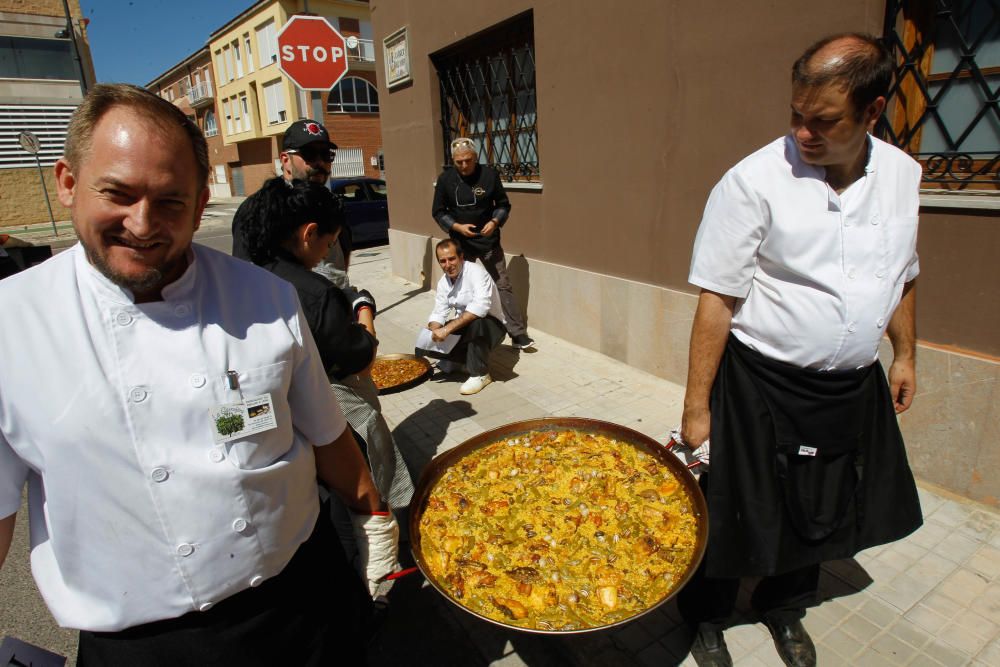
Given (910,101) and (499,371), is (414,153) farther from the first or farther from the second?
(910,101)

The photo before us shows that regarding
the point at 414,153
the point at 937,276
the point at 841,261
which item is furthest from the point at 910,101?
the point at 414,153

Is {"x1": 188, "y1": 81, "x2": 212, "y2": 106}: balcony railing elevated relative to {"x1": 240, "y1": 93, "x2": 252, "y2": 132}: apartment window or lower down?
elevated

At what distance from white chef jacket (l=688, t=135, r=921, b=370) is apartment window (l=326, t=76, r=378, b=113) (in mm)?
35425

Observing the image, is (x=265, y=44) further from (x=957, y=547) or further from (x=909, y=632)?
(x=909, y=632)

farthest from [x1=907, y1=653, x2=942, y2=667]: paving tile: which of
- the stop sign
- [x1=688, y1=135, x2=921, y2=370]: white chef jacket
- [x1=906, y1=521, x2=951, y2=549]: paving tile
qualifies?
the stop sign

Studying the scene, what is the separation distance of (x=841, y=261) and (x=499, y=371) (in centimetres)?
407

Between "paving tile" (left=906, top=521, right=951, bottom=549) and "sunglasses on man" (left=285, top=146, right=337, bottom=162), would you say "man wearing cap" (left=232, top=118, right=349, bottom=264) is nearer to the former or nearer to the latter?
"sunglasses on man" (left=285, top=146, right=337, bottom=162)

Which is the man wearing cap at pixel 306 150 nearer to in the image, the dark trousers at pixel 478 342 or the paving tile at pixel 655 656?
the dark trousers at pixel 478 342

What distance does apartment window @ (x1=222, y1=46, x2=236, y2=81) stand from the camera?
39.0 meters

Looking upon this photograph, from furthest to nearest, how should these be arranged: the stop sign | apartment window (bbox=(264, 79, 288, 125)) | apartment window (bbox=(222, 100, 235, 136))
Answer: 1. apartment window (bbox=(222, 100, 235, 136))
2. apartment window (bbox=(264, 79, 288, 125))
3. the stop sign

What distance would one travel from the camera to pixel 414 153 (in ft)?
29.0

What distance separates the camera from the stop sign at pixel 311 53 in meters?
5.39

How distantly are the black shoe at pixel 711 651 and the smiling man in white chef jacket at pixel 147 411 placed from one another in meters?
1.77

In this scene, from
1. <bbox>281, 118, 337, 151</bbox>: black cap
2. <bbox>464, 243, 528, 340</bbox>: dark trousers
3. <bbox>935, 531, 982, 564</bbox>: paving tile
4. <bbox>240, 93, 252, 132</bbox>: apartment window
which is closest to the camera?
<bbox>935, 531, 982, 564</bbox>: paving tile
